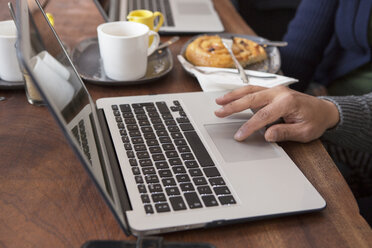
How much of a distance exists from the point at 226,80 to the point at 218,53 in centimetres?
11

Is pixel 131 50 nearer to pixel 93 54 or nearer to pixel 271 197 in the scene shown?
pixel 93 54

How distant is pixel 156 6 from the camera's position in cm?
118

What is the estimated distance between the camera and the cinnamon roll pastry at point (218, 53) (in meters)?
0.84

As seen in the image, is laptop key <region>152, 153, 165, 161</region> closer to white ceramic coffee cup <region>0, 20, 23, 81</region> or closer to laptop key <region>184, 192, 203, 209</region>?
laptop key <region>184, 192, 203, 209</region>

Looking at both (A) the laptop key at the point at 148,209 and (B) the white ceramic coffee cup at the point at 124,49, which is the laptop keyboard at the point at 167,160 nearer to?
(A) the laptop key at the point at 148,209

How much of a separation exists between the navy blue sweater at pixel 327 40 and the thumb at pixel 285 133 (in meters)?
0.49

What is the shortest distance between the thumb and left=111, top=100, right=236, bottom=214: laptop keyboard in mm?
114

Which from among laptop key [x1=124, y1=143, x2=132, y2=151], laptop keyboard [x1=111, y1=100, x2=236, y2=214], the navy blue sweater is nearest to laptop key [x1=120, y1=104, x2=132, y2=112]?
laptop keyboard [x1=111, y1=100, x2=236, y2=214]

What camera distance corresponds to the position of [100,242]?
1.33ft

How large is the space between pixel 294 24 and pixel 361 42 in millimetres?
213

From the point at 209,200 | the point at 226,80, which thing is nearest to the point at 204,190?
the point at 209,200

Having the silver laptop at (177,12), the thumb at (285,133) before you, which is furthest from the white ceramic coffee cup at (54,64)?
the silver laptop at (177,12)

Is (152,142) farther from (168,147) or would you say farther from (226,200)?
(226,200)

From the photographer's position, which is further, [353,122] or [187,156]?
[353,122]
